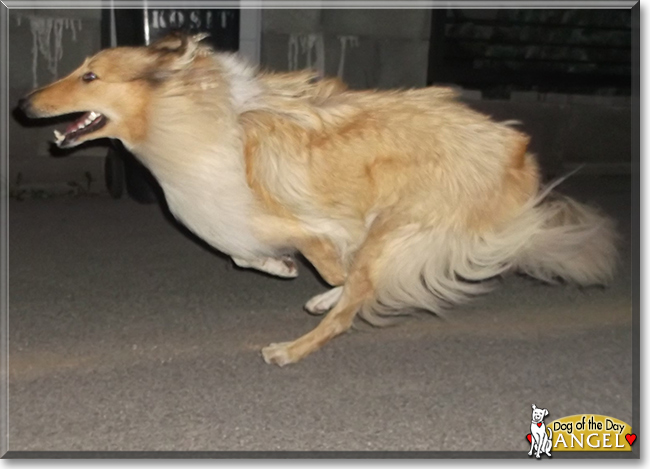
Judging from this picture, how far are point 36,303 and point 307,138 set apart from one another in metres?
1.97

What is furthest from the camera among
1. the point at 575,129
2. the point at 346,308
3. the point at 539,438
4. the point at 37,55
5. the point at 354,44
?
the point at 575,129

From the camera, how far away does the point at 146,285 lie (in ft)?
17.3

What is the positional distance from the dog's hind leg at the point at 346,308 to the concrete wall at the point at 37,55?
4413mm

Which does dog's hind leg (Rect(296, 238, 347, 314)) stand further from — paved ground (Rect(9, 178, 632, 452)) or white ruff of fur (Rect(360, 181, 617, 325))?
paved ground (Rect(9, 178, 632, 452))

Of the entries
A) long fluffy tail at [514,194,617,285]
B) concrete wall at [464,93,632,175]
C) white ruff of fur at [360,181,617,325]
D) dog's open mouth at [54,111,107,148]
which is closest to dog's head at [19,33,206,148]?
dog's open mouth at [54,111,107,148]

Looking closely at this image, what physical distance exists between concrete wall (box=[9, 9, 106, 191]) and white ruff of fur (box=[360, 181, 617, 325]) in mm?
4571

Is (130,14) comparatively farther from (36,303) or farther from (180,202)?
(180,202)

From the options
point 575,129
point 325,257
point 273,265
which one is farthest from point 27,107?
point 575,129

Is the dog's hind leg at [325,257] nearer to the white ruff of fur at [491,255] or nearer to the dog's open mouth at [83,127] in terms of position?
the white ruff of fur at [491,255]

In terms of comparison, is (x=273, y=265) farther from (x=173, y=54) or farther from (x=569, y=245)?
(x=569, y=245)

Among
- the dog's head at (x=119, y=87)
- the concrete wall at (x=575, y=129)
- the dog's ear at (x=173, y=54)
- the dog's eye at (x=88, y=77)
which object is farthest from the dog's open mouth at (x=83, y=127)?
the concrete wall at (x=575, y=129)

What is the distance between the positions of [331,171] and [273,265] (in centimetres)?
83

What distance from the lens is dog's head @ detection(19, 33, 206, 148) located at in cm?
390

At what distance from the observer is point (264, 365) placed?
13.1ft
